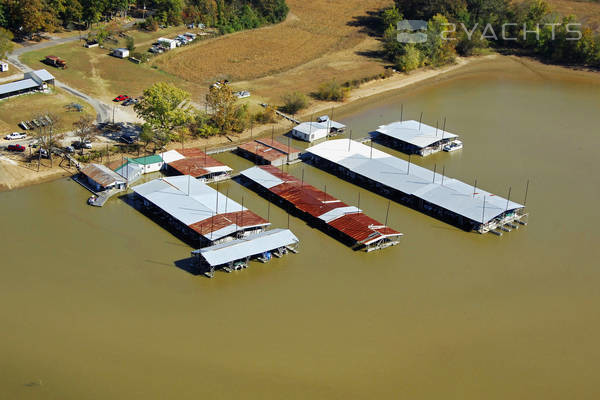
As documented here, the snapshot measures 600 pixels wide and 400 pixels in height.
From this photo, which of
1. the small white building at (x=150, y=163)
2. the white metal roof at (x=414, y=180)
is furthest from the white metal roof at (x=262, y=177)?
the small white building at (x=150, y=163)

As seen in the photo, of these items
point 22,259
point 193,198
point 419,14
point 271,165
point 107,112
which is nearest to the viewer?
point 22,259

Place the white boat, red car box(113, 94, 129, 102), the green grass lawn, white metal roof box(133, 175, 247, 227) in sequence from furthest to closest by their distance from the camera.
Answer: the green grass lawn, red car box(113, 94, 129, 102), the white boat, white metal roof box(133, 175, 247, 227)

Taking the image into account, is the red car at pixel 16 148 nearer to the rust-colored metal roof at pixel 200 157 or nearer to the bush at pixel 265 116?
the rust-colored metal roof at pixel 200 157

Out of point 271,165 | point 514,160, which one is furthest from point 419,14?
point 271,165

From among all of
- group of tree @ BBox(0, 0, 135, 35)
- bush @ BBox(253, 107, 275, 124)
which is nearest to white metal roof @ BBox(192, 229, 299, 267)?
bush @ BBox(253, 107, 275, 124)

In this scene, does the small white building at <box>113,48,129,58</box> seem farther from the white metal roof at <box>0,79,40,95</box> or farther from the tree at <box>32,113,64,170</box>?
the tree at <box>32,113,64,170</box>

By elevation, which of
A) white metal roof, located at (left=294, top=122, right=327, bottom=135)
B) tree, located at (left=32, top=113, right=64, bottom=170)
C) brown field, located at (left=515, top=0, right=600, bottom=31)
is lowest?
tree, located at (left=32, top=113, right=64, bottom=170)

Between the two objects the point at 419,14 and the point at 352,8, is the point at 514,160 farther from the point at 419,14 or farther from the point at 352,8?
the point at 352,8
